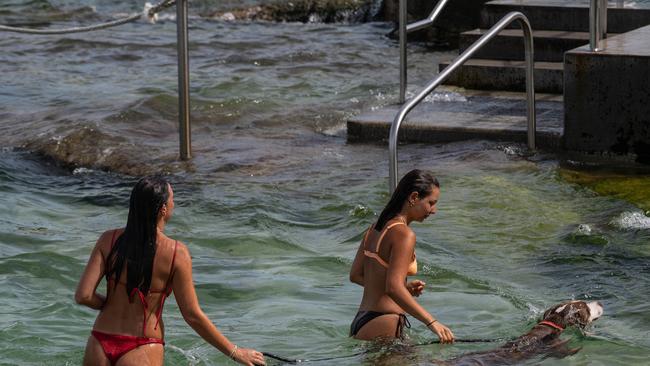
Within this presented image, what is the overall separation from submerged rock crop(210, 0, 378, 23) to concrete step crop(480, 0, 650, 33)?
780 cm

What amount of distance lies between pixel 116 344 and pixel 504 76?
821 cm

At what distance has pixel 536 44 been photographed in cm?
1322

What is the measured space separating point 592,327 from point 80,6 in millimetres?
17613

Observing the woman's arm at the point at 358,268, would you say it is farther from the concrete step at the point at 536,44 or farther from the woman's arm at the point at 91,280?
the concrete step at the point at 536,44

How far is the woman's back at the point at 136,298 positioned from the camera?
5488 mm

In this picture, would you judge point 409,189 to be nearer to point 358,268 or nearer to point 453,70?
point 358,268

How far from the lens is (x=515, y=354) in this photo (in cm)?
654

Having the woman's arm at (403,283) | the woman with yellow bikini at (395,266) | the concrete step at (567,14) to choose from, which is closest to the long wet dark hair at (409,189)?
the woman with yellow bikini at (395,266)

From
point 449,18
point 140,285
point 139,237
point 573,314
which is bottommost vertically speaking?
point 573,314

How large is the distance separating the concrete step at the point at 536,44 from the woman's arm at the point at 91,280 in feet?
27.6

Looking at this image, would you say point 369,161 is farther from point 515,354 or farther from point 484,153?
point 515,354

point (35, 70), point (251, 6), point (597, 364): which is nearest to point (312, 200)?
point (597, 364)

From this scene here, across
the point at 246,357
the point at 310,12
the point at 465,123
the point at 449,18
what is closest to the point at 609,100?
the point at 465,123

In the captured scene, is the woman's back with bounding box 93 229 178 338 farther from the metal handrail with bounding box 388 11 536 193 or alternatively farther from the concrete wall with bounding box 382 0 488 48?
the concrete wall with bounding box 382 0 488 48
